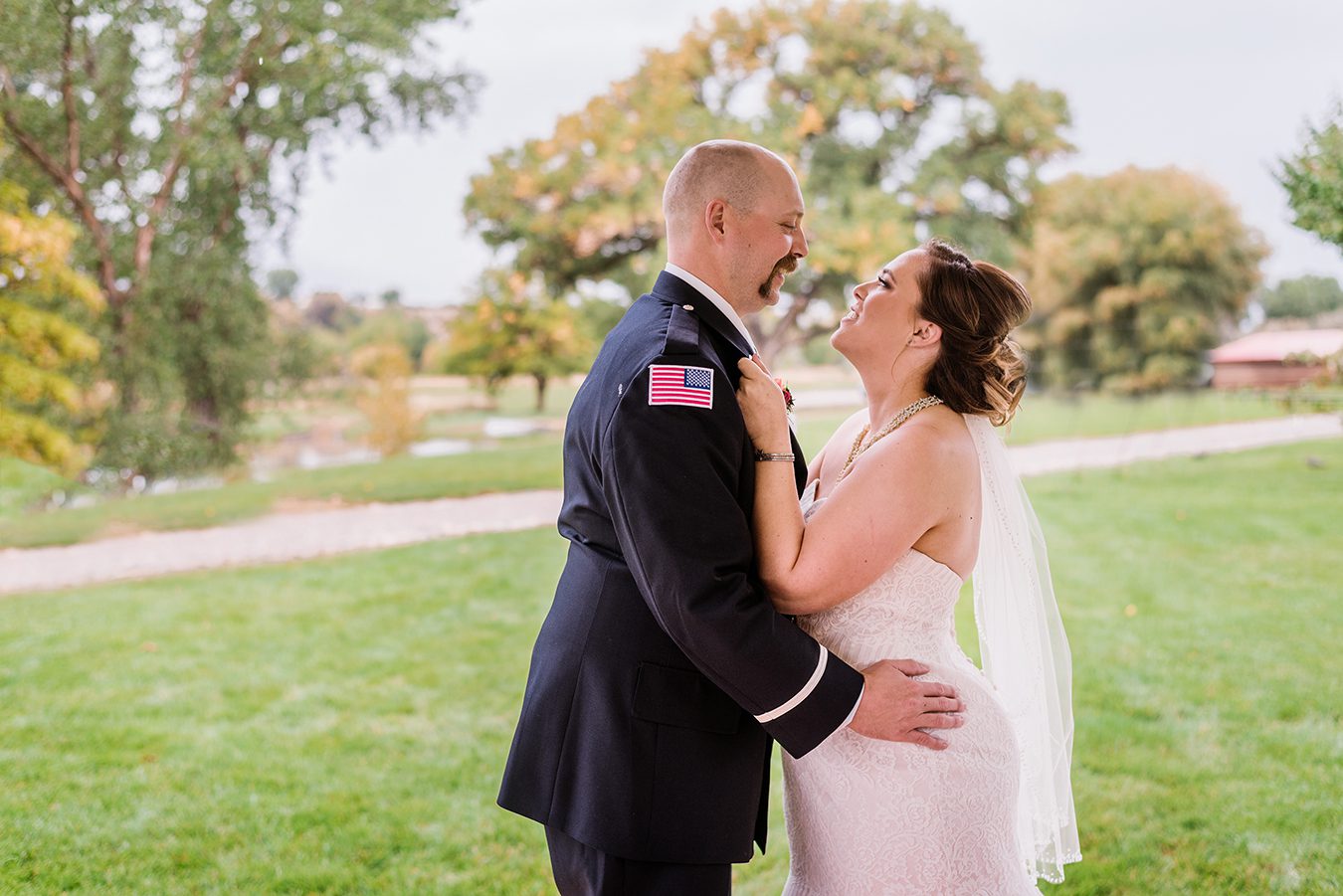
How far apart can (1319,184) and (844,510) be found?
3350 mm

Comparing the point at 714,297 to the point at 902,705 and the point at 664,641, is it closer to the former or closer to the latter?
the point at 664,641

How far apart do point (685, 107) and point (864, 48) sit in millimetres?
1765

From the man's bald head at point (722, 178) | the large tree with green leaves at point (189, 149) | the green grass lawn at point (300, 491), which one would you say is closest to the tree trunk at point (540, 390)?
the green grass lawn at point (300, 491)

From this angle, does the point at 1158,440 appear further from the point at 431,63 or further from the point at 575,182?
the point at 431,63

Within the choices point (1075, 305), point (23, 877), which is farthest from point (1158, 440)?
point (23, 877)

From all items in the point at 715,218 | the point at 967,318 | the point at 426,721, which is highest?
the point at 715,218

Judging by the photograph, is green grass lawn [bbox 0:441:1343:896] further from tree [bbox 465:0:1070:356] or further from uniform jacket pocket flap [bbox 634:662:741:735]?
tree [bbox 465:0:1070:356]

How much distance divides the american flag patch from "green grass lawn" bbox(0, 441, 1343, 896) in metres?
1.94

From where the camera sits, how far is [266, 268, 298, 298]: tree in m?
8.12

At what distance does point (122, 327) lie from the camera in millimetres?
7250

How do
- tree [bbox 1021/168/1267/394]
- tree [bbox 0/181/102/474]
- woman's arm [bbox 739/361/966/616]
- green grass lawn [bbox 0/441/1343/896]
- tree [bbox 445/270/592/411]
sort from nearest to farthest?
1. woman's arm [bbox 739/361/966/616]
2. green grass lawn [bbox 0/441/1343/896]
3. tree [bbox 0/181/102/474]
4. tree [bbox 1021/168/1267/394]
5. tree [bbox 445/270/592/411]

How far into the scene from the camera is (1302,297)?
831 cm

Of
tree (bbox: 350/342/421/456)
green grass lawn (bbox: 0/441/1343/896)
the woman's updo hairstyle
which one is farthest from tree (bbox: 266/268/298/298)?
the woman's updo hairstyle

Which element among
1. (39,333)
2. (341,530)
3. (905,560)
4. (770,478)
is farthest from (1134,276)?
(770,478)
